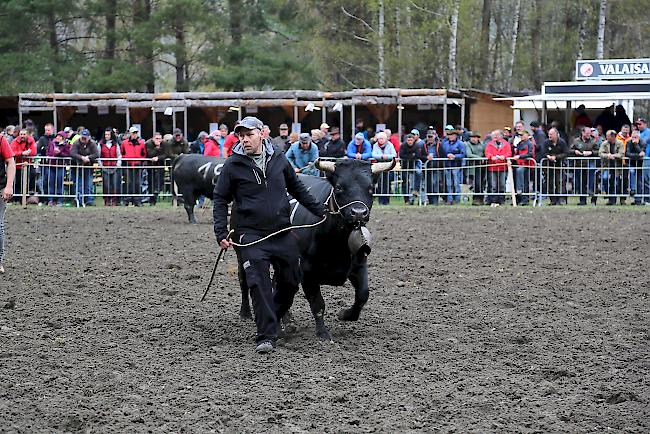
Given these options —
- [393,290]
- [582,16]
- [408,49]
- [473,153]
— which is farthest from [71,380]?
[582,16]

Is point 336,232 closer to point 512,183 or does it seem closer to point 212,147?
point 512,183

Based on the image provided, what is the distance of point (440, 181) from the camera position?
22891mm

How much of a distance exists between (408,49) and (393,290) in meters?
31.2

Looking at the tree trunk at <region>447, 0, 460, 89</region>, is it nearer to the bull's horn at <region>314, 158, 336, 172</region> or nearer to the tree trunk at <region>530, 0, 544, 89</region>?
the tree trunk at <region>530, 0, 544, 89</region>

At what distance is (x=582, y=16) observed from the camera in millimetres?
43062

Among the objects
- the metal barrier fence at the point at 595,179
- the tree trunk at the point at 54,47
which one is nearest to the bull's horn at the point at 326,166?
the metal barrier fence at the point at 595,179

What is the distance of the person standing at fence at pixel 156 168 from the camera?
77.6ft

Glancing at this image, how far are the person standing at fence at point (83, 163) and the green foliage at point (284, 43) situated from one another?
15.3 meters

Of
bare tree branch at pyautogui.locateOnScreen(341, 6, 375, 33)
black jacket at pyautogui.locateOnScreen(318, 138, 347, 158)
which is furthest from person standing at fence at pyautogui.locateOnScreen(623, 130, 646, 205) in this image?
bare tree branch at pyautogui.locateOnScreen(341, 6, 375, 33)

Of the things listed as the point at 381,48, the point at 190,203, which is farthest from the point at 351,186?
the point at 381,48

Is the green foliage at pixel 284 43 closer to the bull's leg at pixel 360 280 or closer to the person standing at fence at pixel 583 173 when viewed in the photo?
the person standing at fence at pixel 583 173

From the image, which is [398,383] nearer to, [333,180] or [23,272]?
[333,180]

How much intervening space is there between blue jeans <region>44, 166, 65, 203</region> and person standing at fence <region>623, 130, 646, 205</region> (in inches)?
485

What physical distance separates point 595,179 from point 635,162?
900mm
